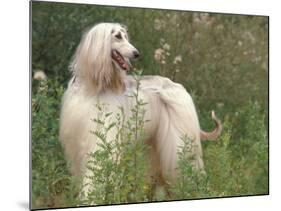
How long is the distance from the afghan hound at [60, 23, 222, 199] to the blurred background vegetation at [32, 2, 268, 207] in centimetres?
6

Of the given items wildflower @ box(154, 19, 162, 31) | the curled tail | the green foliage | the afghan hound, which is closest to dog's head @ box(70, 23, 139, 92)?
the afghan hound

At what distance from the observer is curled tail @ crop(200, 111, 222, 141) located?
16.5 ft

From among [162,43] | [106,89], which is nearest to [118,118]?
[106,89]

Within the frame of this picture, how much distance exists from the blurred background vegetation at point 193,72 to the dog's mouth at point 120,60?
8 centimetres

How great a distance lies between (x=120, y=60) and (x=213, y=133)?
83 centimetres

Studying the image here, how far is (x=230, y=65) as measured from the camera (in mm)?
5172

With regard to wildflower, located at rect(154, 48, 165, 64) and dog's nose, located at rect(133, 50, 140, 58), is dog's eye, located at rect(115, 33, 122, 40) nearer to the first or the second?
dog's nose, located at rect(133, 50, 140, 58)

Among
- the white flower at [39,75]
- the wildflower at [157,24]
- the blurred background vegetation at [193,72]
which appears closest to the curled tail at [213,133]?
the blurred background vegetation at [193,72]

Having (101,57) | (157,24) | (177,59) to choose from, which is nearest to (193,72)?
(177,59)

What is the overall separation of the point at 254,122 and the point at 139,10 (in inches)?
44.2

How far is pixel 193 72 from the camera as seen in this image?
5020mm

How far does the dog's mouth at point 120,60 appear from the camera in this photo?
4.68 metres

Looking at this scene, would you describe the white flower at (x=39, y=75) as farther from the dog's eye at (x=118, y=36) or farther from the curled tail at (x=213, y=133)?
the curled tail at (x=213, y=133)

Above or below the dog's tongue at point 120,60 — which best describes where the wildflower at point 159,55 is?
above
